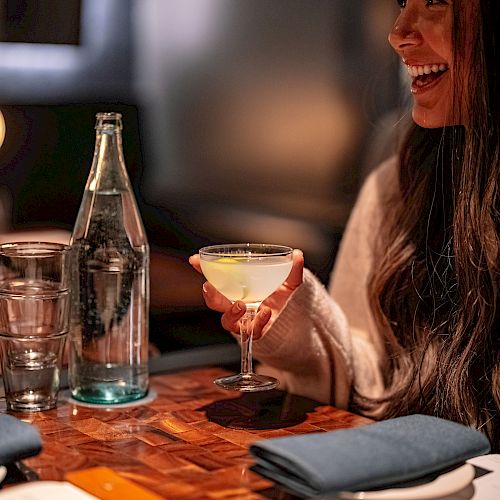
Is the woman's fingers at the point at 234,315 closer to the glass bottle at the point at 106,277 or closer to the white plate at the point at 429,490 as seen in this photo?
the glass bottle at the point at 106,277

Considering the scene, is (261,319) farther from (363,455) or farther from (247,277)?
(363,455)

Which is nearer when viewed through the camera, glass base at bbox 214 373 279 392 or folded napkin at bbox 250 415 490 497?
folded napkin at bbox 250 415 490 497

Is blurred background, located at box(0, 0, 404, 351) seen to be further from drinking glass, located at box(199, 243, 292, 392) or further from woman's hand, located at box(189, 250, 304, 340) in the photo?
drinking glass, located at box(199, 243, 292, 392)

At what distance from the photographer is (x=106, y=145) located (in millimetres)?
1559

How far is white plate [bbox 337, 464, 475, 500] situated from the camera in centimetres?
110

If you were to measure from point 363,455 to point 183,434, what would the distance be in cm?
36

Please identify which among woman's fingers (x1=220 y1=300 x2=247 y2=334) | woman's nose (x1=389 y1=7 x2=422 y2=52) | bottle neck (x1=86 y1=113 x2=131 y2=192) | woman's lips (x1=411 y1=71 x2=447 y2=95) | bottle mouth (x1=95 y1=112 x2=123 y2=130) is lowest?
woman's fingers (x1=220 y1=300 x2=247 y2=334)

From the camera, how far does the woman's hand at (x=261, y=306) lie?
1.52 metres

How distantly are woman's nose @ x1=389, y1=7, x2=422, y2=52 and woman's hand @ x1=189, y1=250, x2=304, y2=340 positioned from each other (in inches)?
17.8

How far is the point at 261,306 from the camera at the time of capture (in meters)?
1.65

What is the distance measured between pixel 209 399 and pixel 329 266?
0.95m

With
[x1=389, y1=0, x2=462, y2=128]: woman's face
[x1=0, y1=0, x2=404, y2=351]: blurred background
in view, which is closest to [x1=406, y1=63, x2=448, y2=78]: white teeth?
[x1=389, y1=0, x2=462, y2=128]: woman's face

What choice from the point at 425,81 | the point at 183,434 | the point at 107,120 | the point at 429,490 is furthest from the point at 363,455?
the point at 425,81

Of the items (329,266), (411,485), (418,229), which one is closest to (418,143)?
(418,229)
